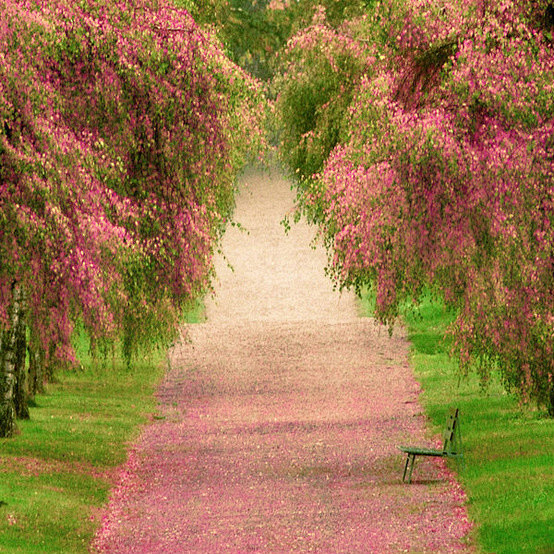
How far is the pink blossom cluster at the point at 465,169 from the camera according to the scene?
49.7ft

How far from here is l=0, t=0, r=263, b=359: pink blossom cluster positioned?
580 inches

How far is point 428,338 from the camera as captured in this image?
42.1 meters

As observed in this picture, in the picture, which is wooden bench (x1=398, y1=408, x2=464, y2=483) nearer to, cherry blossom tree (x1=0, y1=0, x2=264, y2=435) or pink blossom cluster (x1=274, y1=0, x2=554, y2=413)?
pink blossom cluster (x1=274, y1=0, x2=554, y2=413)

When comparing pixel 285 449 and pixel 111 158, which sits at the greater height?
pixel 111 158

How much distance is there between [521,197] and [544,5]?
2.61 metres

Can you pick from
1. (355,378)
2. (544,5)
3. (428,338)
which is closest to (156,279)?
(544,5)

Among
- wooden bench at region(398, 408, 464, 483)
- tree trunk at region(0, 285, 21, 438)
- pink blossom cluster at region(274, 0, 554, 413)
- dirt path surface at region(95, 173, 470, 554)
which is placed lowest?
dirt path surface at region(95, 173, 470, 554)

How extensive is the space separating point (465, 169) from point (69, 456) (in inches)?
420

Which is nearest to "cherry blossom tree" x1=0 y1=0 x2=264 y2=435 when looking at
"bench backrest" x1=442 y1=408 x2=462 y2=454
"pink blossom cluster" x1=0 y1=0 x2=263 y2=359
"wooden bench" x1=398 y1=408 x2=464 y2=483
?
"pink blossom cluster" x1=0 y1=0 x2=263 y2=359

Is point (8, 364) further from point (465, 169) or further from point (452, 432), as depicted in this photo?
point (465, 169)

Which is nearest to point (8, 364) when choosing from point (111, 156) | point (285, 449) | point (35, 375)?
point (285, 449)

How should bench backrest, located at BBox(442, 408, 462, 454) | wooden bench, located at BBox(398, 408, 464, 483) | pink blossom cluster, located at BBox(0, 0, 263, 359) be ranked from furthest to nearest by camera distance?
bench backrest, located at BBox(442, 408, 462, 454), wooden bench, located at BBox(398, 408, 464, 483), pink blossom cluster, located at BBox(0, 0, 263, 359)

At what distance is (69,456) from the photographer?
22.6 meters

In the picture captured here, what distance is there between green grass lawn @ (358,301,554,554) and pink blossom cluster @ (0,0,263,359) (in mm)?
4191
